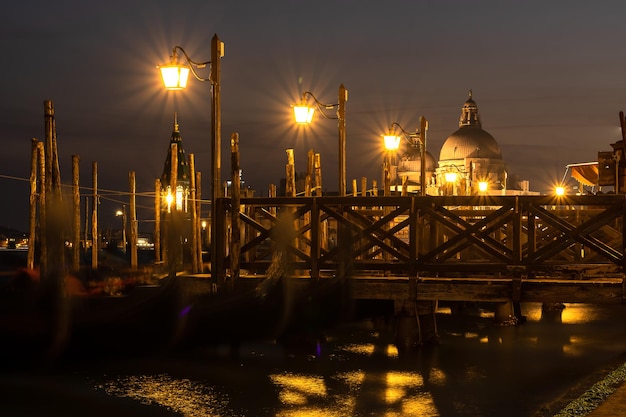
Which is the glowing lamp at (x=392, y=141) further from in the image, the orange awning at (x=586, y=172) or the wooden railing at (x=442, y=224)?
the wooden railing at (x=442, y=224)

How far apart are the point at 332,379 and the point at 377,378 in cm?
71

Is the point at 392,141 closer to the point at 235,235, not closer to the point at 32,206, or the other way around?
the point at 32,206

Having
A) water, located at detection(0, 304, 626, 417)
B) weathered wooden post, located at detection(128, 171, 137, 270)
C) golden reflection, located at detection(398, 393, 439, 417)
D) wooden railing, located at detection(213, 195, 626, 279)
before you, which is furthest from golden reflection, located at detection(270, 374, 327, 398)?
weathered wooden post, located at detection(128, 171, 137, 270)

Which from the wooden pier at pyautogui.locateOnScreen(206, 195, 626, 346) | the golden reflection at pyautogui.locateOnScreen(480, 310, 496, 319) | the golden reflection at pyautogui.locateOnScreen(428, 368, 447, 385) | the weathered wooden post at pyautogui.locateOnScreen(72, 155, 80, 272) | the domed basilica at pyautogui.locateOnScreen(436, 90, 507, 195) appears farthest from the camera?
the domed basilica at pyautogui.locateOnScreen(436, 90, 507, 195)

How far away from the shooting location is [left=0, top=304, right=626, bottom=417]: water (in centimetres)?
1188

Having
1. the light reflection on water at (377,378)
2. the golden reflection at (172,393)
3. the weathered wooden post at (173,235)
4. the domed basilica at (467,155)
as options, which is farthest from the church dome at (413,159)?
the golden reflection at (172,393)

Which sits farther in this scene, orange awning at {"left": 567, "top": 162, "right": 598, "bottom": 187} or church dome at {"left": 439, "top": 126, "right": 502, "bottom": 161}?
church dome at {"left": 439, "top": 126, "right": 502, "bottom": 161}

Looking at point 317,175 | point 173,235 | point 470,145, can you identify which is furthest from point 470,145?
point 173,235

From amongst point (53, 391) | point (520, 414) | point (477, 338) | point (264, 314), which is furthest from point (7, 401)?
point (477, 338)

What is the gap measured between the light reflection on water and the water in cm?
2

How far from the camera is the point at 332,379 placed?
13906 millimetres

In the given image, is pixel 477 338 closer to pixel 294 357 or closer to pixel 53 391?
pixel 294 357

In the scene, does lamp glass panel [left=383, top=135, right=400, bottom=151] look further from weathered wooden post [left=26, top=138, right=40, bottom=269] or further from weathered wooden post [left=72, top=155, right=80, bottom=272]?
weathered wooden post [left=26, top=138, right=40, bottom=269]

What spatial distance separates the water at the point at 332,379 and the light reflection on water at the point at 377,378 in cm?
2
